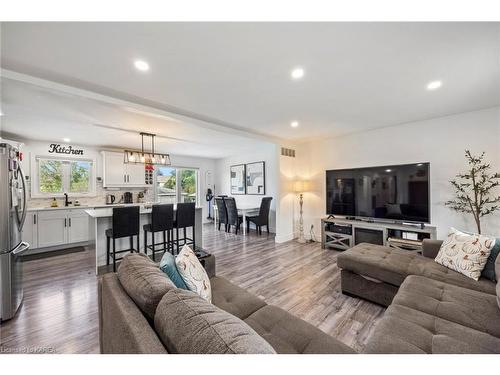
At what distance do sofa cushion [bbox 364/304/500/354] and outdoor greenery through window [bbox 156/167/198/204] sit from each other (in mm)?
6191

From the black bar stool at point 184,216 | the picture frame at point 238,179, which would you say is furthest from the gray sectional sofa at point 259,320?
the picture frame at point 238,179

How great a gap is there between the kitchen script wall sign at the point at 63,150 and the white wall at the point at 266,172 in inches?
156

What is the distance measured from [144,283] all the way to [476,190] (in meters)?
4.11

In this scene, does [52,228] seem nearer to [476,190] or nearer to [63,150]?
[63,150]

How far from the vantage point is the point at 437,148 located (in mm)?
3391

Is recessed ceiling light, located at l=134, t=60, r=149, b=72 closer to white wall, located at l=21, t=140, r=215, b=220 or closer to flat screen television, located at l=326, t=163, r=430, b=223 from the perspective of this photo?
white wall, located at l=21, t=140, r=215, b=220

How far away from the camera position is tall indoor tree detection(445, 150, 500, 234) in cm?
288

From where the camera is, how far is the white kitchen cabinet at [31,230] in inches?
153

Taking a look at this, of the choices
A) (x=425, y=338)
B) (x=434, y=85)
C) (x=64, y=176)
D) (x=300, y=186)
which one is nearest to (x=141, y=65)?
(x=425, y=338)

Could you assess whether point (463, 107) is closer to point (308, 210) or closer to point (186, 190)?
point (308, 210)

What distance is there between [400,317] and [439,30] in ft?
6.59

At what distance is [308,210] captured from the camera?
4.97 m

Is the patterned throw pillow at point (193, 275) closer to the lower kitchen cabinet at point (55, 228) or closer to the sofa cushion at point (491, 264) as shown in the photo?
the sofa cushion at point (491, 264)
